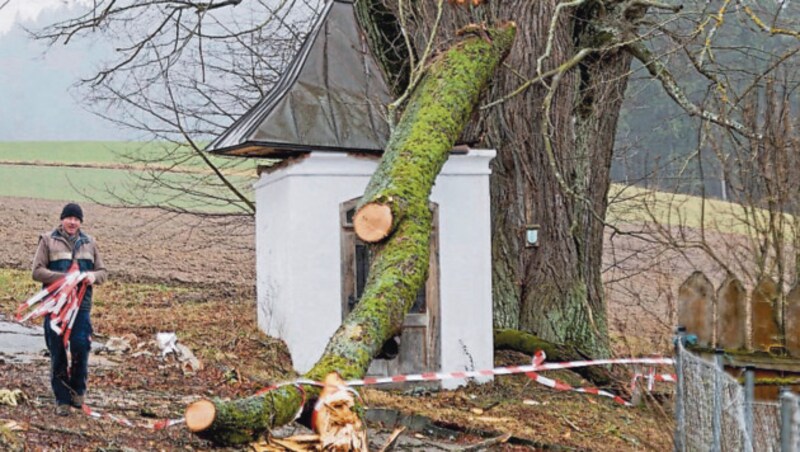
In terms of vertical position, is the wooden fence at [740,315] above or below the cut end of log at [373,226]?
below

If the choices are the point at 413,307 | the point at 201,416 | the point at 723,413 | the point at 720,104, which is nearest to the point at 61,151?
the point at 413,307

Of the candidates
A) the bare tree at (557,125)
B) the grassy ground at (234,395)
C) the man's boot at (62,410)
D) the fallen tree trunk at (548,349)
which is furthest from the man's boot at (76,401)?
the bare tree at (557,125)

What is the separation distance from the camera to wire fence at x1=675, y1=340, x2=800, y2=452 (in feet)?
13.2

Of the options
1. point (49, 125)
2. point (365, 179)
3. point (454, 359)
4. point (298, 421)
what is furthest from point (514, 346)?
point (49, 125)

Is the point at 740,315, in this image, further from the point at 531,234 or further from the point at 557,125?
the point at 557,125

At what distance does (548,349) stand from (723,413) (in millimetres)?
8871

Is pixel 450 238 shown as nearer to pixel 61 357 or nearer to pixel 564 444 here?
pixel 564 444

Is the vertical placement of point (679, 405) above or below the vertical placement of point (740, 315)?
below

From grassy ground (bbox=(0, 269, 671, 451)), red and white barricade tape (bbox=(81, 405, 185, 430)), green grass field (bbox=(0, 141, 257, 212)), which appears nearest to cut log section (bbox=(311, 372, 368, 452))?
grassy ground (bbox=(0, 269, 671, 451))

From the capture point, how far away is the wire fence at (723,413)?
4020 mm

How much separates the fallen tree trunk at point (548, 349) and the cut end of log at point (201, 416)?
8130 mm

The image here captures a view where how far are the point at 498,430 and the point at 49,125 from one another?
6036cm

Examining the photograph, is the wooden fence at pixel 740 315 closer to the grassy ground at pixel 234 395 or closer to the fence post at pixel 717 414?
the grassy ground at pixel 234 395

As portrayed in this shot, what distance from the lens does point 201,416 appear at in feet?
21.9
